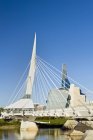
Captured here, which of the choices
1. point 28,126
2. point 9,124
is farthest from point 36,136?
point 9,124

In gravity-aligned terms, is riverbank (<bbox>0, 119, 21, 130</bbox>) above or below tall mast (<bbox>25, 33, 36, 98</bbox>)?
below

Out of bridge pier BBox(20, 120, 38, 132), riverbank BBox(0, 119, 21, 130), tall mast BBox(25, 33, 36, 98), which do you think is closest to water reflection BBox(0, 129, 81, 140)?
bridge pier BBox(20, 120, 38, 132)

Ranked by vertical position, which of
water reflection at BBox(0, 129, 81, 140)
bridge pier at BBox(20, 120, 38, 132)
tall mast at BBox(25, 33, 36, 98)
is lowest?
water reflection at BBox(0, 129, 81, 140)

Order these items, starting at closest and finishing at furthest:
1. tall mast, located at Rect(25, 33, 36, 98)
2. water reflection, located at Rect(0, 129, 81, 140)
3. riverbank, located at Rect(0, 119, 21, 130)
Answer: water reflection, located at Rect(0, 129, 81, 140) → riverbank, located at Rect(0, 119, 21, 130) → tall mast, located at Rect(25, 33, 36, 98)

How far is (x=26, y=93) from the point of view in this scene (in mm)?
69188

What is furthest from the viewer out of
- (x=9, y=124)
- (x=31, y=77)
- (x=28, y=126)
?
(x=31, y=77)

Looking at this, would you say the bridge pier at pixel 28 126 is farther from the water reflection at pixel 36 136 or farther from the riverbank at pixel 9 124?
the water reflection at pixel 36 136

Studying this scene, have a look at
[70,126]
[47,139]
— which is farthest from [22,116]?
[47,139]

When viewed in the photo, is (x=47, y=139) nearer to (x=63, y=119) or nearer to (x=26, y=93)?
(x=26, y=93)

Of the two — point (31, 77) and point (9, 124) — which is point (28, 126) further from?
point (31, 77)

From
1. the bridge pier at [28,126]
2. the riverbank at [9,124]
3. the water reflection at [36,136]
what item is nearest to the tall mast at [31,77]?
the riverbank at [9,124]

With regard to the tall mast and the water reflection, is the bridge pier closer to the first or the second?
the water reflection

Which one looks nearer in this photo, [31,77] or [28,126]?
[28,126]

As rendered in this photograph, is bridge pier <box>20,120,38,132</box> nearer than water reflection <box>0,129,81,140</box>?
No
